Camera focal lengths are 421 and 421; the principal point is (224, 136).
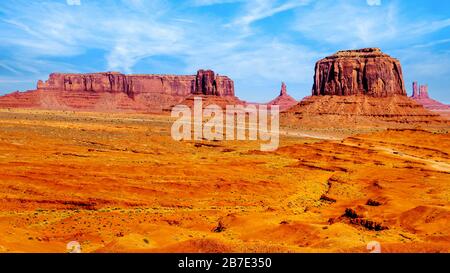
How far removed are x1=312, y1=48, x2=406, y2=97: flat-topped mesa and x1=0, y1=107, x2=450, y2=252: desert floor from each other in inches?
3720

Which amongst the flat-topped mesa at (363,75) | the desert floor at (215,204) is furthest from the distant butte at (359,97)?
the desert floor at (215,204)

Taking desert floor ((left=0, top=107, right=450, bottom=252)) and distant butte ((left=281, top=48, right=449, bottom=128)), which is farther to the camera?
distant butte ((left=281, top=48, right=449, bottom=128))

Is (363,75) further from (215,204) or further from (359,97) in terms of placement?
(215,204)

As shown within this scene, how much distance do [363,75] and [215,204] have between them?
118 metres

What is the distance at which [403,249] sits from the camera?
1093 cm

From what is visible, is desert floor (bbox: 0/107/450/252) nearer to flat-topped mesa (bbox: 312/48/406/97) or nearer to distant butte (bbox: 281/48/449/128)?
distant butte (bbox: 281/48/449/128)

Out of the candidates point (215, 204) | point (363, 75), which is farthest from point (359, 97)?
point (215, 204)

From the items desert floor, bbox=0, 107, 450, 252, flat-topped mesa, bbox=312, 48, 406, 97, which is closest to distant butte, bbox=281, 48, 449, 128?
flat-topped mesa, bbox=312, 48, 406, 97

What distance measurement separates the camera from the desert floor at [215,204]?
46.6ft

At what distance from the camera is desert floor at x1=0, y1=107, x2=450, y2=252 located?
14.2 meters

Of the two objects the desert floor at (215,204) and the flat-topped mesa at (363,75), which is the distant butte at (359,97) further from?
the desert floor at (215,204)

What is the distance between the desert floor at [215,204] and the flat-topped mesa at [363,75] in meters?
94.5
